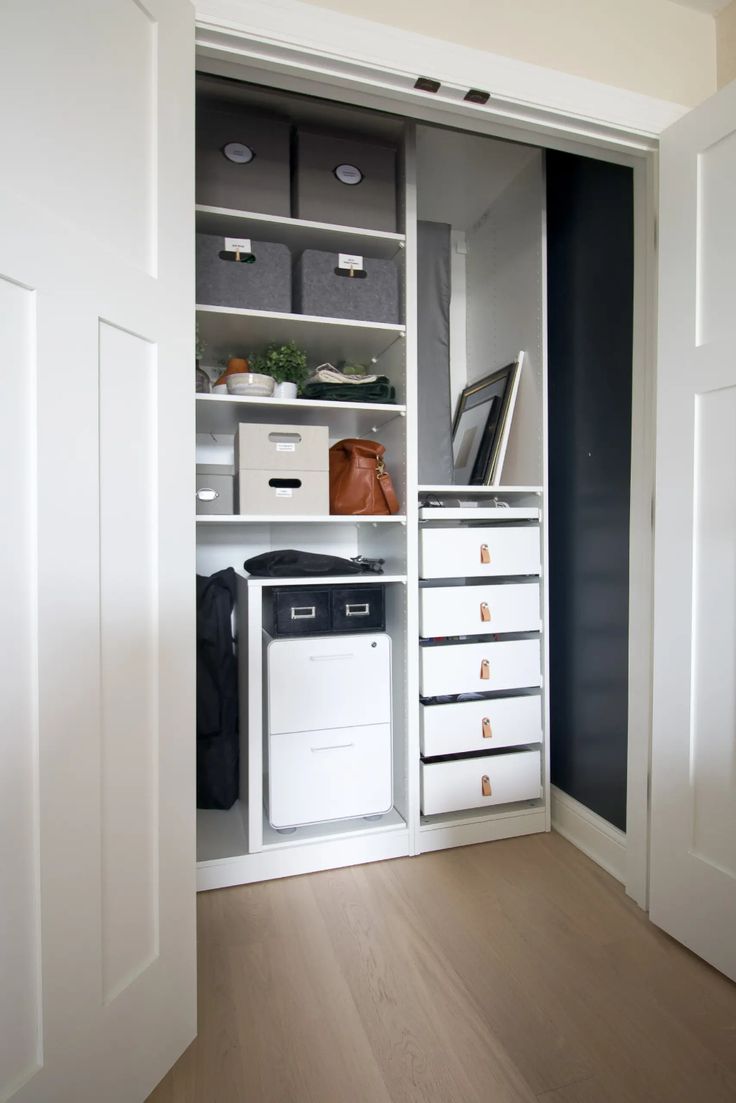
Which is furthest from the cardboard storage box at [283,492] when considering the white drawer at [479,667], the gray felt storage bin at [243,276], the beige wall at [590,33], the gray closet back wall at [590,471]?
the beige wall at [590,33]

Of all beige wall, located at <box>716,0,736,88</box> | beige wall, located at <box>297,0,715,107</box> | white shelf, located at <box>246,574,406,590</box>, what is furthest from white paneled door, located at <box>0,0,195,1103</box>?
beige wall, located at <box>716,0,736,88</box>

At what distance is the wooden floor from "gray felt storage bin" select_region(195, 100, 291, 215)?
2.02 m

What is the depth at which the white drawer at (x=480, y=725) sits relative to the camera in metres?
1.94

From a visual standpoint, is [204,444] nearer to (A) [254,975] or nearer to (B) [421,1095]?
(A) [254,975]

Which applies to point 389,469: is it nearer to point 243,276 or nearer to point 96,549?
point 243,276

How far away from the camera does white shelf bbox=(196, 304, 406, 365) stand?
1756mm

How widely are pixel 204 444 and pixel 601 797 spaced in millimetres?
1835

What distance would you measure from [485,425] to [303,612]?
1.01 m

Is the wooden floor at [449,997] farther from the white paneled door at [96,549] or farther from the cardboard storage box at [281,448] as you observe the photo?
the cardboard storage box at [281,448]

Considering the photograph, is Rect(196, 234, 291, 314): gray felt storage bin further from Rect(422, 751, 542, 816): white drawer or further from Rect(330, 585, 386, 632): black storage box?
Rect(422, 751, 542, 816): white drawer

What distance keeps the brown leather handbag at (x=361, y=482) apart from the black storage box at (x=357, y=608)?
25 centimetres

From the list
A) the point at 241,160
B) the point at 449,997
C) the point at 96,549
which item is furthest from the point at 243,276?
the point at 449,997

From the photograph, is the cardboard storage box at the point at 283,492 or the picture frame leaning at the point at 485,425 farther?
the picture frame leaning at the point at 485,425

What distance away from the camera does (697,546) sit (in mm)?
1444
